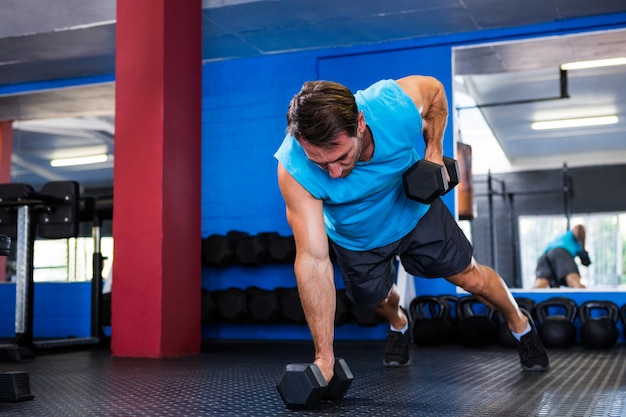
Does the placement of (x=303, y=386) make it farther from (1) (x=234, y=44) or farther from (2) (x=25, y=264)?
(1) (x=234, y=44)

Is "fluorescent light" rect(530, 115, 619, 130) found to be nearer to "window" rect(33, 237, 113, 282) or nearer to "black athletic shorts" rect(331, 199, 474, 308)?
"window" rect(33, 237, 113, 282)

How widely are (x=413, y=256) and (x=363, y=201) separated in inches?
16.1

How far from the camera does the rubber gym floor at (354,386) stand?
1.78 metres

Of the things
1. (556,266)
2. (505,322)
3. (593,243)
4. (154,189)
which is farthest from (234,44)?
(593,243)

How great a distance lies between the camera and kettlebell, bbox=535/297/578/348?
3.89 meters

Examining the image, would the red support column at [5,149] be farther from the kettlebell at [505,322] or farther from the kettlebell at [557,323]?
the kettlebell at [557,323]

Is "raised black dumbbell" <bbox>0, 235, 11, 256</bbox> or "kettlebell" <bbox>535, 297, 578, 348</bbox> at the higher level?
"raised black dumbbell" <bbox>0, 235, 11, 256</bbox>

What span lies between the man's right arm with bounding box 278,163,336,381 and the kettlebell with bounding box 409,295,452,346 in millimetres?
2308

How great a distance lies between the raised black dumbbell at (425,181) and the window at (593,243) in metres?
7.54

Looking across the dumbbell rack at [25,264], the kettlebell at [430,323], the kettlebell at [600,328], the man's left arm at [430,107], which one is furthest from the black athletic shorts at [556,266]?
the man's left arm at [430,107]

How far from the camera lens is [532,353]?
8.50ft

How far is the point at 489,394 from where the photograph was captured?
6.72 ft

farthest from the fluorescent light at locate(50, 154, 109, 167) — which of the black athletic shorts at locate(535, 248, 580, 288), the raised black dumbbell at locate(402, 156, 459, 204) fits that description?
the raised black dumbbell at locate(402, 156, 459, 204)

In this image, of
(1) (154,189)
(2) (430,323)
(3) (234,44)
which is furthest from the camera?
(3) (234,44)
